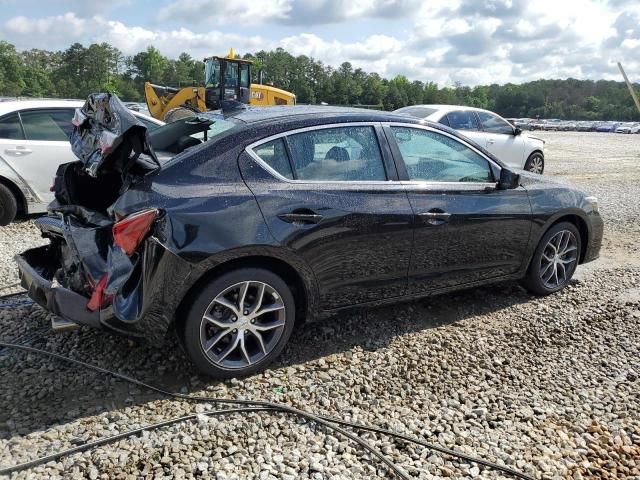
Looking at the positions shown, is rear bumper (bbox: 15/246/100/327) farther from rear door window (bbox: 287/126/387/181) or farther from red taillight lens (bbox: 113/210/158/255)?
rear door window (bbox: 287/126/387/181)

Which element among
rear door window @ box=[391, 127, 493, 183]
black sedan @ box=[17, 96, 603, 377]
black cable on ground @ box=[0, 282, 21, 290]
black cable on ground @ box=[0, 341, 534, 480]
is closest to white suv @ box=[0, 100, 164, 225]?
black cable on ground @ box=[0, 282, 21, 290]

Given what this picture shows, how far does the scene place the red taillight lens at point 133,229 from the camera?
10.2 ft

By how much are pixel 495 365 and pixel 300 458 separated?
5.45ft

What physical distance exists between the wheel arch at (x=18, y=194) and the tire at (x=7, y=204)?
0.20 feet

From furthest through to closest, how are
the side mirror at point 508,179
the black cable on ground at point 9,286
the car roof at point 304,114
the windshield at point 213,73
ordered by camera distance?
the windshield at point 213,73, the black cable on ground at point 9,286, the side mirror at point 508,179, the car roof at point 304,114

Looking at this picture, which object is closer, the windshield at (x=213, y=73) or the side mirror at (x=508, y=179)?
the side mirror at (x=508, y=179)

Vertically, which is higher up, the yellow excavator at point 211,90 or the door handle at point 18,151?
the yellow excavator at point 211,90

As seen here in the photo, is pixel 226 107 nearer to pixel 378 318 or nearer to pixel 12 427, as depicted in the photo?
pixel 378 318

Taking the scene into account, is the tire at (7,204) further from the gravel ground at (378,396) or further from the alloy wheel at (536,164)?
the alloy wheel at (536,164)

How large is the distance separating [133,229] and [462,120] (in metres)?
9.07

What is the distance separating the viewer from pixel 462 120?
11.1m

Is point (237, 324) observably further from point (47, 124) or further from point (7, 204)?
point (47, 124)

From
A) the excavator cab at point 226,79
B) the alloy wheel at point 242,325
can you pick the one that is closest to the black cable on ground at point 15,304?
the alloy wheel at point 242,325

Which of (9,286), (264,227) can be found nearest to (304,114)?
(264,227)
